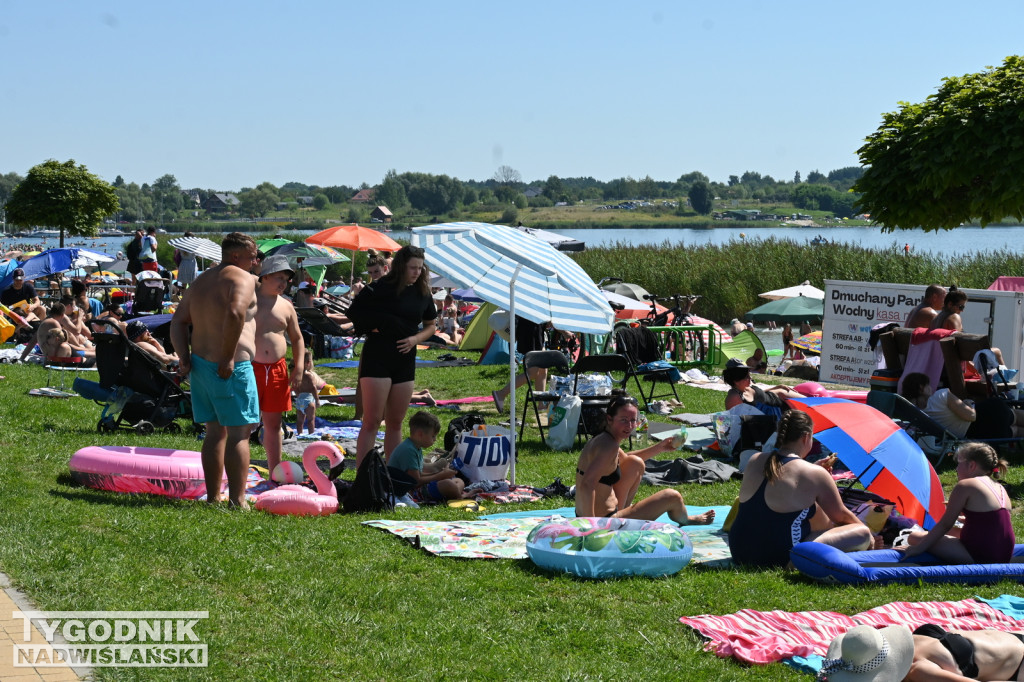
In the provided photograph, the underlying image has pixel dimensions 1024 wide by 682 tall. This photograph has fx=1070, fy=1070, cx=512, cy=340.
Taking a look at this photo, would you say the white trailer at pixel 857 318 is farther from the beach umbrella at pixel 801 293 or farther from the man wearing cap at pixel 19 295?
the man wearing cap at pixel 19 295

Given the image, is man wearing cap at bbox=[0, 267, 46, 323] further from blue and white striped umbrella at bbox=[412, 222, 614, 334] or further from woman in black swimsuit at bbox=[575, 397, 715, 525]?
woman in black swimsuit at bbox=[575, 397, 715, 525]

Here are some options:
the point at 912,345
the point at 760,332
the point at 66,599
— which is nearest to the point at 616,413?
the point at 66,599

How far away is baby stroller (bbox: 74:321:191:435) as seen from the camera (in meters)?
9.14

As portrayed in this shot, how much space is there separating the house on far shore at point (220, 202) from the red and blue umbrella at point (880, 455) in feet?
468

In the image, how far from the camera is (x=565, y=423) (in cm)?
991

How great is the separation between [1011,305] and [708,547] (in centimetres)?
836

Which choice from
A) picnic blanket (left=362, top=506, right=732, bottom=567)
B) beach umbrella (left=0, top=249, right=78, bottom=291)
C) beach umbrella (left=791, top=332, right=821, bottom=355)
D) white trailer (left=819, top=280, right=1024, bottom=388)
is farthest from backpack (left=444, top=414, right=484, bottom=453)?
beach umbrella (left=0, top=249, right=78, bottom=291)

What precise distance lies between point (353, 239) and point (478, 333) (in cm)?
394

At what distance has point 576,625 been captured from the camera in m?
4.68

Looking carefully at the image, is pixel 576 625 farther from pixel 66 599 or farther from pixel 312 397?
pixel 312 397

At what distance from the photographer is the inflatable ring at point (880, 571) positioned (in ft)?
18.2

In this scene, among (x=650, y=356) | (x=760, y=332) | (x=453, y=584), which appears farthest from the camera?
(x=760, y=332)

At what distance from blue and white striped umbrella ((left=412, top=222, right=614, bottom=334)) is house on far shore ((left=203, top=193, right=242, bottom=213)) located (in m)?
141

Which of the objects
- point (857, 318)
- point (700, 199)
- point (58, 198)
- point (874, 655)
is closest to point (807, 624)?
point (874, 655)
